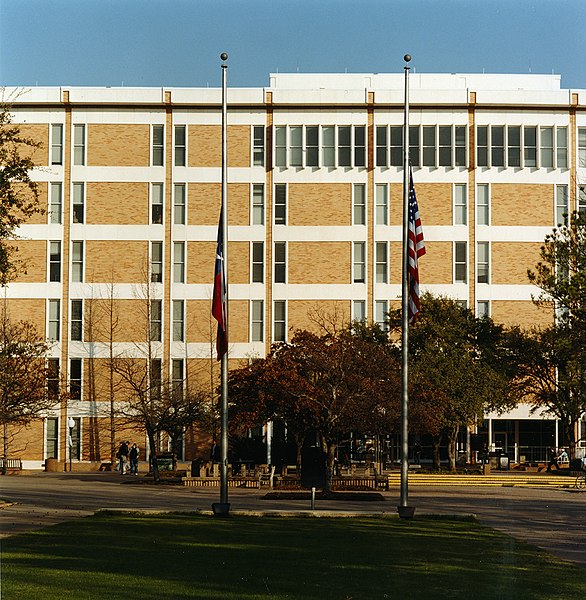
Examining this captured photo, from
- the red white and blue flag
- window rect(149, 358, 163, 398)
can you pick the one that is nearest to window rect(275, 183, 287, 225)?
window rect(149, 358, 163, 398)

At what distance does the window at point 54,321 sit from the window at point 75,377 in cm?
182

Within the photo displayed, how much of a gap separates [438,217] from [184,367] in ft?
61.7

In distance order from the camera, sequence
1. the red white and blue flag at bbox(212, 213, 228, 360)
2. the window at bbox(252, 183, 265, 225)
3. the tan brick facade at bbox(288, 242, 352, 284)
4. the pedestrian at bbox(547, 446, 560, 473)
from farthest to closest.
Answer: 1. the window at bbox(252, 183, 265, 225)
2. the tan brick facade at bbox(288, 242, 352, 284)
3. the pedestrian at bbox(547, 446, 560, 473)
4. the red white and blue flag at bbox(212, 213, 228, 360)

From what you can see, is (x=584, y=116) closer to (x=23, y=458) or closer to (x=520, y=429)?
(x=520, y=429)

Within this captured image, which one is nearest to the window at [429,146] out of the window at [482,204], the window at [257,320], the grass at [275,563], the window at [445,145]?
the window at [445,145]

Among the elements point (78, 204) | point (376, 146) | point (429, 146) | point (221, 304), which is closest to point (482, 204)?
point (429, 146)

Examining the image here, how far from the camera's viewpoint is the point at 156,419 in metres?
58.3

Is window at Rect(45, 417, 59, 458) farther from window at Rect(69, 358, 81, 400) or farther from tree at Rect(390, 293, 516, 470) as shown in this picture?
tree at Rect(390, 293, 516, 470)

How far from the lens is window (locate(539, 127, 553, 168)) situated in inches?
3091

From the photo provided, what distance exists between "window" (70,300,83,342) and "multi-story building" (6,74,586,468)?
0.32ft

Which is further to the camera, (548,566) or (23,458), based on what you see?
(23,458)

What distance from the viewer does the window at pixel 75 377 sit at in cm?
7700

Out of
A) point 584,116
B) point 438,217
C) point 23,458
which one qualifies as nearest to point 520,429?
point 438,217

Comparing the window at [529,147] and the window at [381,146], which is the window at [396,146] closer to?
the window at [381,146]
